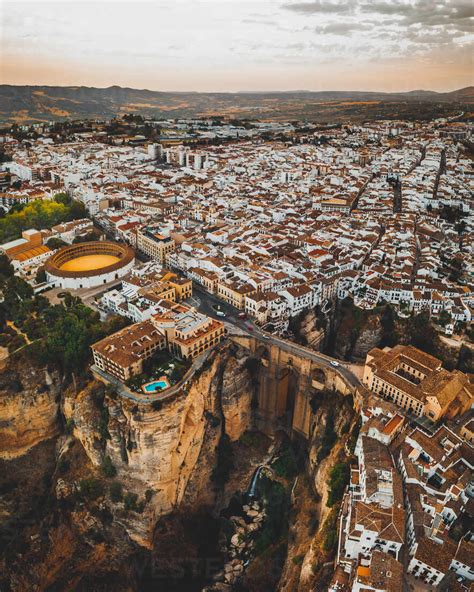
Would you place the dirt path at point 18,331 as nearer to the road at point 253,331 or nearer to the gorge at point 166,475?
the gorge at point 166,475

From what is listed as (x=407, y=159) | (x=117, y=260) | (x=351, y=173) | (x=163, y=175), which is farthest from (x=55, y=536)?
(x=407, y=159)

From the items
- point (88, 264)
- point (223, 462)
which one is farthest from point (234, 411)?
point (88, 264)

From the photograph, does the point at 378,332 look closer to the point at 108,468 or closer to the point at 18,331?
the point at 108,468

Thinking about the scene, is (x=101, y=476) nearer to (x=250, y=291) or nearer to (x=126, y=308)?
(x=126, y=308)

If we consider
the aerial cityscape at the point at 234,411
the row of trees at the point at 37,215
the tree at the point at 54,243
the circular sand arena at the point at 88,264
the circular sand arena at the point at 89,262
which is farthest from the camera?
the row of trees at the point at 37,215

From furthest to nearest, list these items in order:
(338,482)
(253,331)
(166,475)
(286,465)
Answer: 1. (253,331)
2. (286,465)
3. (166,475)
4. (338,482)

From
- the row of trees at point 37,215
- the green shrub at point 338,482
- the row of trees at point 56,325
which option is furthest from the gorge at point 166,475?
the row of trees at point 37,215
